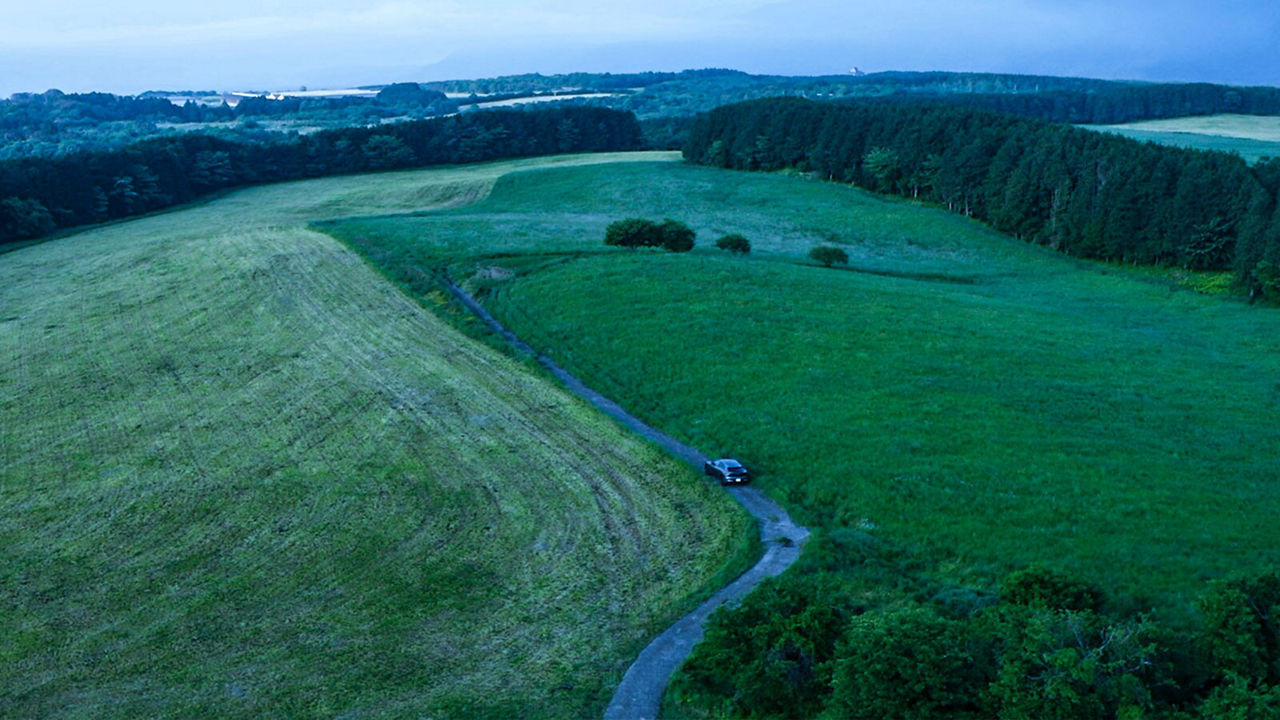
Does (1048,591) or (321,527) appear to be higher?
(1048,591)

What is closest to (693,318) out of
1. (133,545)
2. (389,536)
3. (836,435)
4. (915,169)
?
(836,435)

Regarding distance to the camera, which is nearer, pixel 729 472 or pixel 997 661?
pixel 997 661

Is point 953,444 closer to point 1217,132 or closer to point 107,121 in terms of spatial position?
point 1217,132

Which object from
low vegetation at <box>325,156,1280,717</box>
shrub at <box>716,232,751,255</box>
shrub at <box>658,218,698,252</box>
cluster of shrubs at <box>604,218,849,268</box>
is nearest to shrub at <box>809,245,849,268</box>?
cluster of shrubs at <box>604,218,849,268</box>

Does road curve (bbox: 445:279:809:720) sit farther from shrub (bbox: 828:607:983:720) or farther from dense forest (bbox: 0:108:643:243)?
dense forest (bbox: 0:108:643:243)

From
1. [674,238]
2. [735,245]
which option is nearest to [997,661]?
[674,238]

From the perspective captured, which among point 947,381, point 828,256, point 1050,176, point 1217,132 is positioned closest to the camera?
point 947,381
